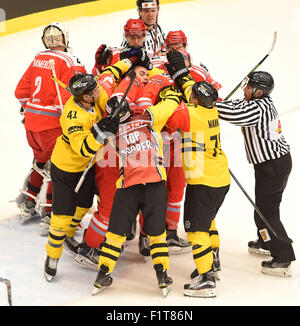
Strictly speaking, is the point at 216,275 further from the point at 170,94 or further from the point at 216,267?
the point at 170,94

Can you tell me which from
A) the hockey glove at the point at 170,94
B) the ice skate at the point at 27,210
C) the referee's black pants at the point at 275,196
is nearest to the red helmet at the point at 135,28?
the hockey glove at the point at 170,94

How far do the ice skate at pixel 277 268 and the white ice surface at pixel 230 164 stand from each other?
56mm

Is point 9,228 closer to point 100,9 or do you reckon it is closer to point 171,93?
point 171,93

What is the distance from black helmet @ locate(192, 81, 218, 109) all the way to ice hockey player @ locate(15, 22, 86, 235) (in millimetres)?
1229

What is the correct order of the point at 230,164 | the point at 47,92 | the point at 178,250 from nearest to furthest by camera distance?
the point at 178,250, the point at 47,92, the point at 230,164

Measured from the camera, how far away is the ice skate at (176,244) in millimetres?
4422

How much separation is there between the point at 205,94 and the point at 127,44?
110 centimetres

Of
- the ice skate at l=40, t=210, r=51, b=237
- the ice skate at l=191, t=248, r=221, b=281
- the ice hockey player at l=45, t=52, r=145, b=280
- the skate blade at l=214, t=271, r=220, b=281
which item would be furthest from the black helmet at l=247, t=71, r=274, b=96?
the ice skate at l=40, t=210, r=51, b=237

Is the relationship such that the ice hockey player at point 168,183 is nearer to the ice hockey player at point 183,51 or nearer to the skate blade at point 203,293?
the ice hockey player at point 183,51

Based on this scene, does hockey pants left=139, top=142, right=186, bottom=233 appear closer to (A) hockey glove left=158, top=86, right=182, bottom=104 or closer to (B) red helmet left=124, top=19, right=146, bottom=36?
Result: (A) hockey glove left=158, top=86, right=182, bottom=104

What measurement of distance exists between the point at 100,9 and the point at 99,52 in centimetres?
506

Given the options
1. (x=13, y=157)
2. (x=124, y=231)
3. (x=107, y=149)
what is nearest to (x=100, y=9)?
(x=13, y=157)

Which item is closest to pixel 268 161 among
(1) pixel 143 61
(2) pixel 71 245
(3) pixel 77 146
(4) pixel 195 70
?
(4) pixel 195 70

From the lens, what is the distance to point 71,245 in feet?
14.2
